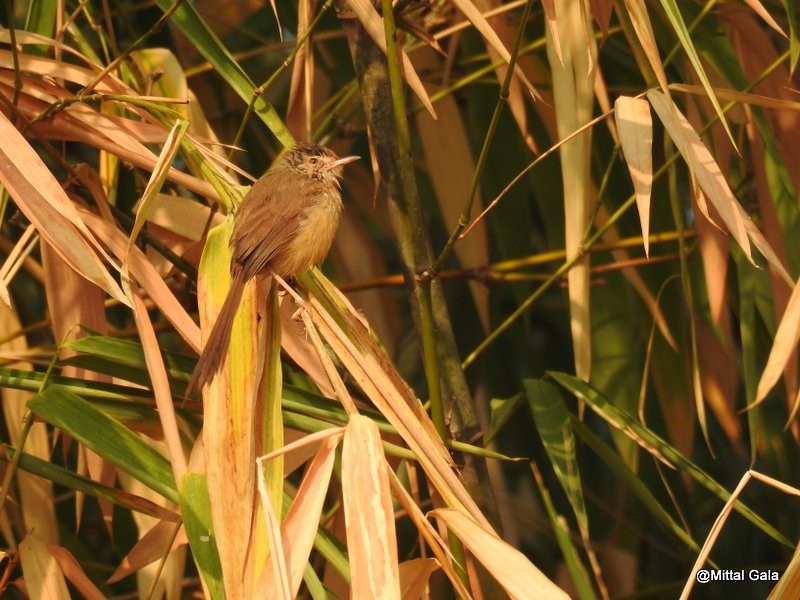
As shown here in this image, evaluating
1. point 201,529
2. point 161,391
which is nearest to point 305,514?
point 201,529

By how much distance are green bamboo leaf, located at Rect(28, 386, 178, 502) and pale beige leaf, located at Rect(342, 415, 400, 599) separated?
65 centimetres

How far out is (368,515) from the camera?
166 centimetres

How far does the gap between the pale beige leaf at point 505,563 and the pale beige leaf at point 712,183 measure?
0.69 m

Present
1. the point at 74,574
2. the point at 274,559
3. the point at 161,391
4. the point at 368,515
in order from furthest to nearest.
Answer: the point at 74,574, the point at 161,391, the point at 368,515, the point at 274,559

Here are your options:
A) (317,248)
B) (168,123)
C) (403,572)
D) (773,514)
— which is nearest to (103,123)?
(168,123)

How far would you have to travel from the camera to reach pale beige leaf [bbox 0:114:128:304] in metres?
1.98

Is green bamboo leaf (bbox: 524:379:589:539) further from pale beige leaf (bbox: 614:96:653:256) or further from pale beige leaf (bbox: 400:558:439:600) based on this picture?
pale beige leaf (bbox: 614:96:653:256)

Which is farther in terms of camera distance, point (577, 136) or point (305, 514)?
point (577, 136)

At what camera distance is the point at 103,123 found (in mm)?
2510

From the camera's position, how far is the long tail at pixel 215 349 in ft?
6.52

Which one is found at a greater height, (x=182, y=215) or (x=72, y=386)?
(x=182, y=215)

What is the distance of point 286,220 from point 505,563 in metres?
1.44

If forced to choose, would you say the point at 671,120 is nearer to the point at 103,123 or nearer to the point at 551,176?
the point at 103,123

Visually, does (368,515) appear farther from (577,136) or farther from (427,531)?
(577,136)
